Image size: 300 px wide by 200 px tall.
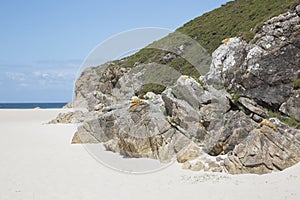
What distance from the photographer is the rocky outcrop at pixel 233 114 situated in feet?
35.7

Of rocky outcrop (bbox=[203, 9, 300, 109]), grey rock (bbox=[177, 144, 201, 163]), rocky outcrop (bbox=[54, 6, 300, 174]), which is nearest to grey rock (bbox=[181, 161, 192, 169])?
rocky outcrop (bbox=[54, 6, 300, 174])

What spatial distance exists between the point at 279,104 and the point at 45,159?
34.2 feet

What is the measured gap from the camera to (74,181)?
1085 centimetres

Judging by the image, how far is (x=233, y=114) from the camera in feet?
43.0

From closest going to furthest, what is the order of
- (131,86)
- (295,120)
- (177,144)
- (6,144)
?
(295,120), (177,144), (6,144), (131,86)

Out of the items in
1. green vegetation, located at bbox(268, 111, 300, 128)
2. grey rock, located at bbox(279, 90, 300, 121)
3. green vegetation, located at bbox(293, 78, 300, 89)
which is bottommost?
green vegetation, located at bbox(268, 111, 300, 128)

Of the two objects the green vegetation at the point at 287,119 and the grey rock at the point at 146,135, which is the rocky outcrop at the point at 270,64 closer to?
the green vegetation at the point at 287,119

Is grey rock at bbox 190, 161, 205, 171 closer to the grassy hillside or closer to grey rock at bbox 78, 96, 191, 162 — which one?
grey rock at bbox 78, 96, 191, 162

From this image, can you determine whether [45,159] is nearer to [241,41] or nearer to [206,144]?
[206,144]

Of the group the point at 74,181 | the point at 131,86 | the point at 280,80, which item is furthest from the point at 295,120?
the point at 131,86

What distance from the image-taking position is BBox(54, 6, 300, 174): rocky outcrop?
10.9m

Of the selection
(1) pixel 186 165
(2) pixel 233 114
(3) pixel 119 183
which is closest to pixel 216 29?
(2) pixel 233 114

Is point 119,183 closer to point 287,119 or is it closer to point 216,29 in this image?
point 287,119

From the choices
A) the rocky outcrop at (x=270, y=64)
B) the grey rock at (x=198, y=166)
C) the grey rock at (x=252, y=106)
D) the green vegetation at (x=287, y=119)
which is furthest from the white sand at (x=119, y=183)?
the rocky outcrop at (x=270, y=64)
